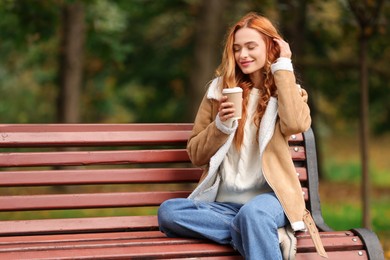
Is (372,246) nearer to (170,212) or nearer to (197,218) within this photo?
(197,218)

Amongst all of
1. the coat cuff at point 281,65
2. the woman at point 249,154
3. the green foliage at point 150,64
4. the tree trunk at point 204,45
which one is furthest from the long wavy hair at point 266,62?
the tree trunk at point 204,45

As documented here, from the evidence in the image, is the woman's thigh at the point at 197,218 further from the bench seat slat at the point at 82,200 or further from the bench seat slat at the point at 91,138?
the bench seat slat at the point at 91,138

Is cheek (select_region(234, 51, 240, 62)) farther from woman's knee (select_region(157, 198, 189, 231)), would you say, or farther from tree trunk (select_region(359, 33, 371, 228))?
tree trunk (select_region(359, 33, 371, 228))

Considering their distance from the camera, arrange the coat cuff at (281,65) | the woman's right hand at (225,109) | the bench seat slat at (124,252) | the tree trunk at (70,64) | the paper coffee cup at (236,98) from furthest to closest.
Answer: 1. the tree trunk at (70,64)
2. the coat cuff at (281,65)
3. the woman's right hand at (225,109)
4. the paper coffee cup at (236,98)
5. the bench seat slat at (124,252)

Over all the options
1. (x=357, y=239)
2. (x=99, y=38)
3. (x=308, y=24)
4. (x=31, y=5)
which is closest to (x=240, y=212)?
(x=357, y=239)

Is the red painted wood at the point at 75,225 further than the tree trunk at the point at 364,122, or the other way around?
the tree trunk at the point at 364,122

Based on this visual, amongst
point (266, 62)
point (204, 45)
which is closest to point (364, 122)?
point (266, 62)

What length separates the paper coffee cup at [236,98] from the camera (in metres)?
3.94

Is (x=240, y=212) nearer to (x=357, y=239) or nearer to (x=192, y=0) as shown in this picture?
(x=357, y=239)

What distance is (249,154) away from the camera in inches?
171

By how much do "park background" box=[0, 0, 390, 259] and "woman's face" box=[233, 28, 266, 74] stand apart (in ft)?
10.5

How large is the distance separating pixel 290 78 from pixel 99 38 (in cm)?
901

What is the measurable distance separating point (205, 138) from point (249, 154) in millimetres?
234

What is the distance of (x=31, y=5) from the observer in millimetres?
9156
